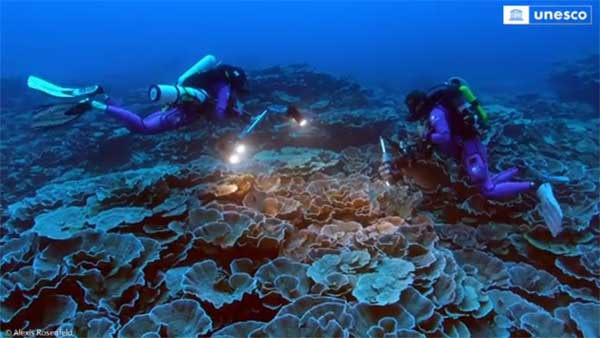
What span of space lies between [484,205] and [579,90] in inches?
715

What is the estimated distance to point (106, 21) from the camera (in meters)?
86.7

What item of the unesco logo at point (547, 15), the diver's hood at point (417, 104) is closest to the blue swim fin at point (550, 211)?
the diver's hood at point (417, 104)

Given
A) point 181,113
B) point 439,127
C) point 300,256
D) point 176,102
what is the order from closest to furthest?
point 300,256 → point 439,127 → point 176,102 → point 181,113

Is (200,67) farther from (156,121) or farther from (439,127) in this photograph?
(439,127)

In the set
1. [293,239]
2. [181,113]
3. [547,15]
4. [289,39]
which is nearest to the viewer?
[293,239]

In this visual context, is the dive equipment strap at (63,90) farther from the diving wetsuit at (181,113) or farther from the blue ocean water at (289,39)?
the blue ocean water at (289,39)

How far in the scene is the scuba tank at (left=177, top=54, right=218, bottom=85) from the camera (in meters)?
6.36

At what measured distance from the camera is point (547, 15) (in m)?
7.48

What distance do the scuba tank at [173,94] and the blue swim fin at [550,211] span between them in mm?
4952

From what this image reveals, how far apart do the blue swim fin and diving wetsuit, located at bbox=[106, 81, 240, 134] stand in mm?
4577

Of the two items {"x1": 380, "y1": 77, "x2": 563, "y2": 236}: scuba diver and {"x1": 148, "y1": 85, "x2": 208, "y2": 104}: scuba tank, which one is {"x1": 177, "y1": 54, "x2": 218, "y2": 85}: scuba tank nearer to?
{"x1": 148, "y1": 85, "x2": 208, "y2": 104}: scuba tank

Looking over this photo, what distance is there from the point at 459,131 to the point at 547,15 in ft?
14.3

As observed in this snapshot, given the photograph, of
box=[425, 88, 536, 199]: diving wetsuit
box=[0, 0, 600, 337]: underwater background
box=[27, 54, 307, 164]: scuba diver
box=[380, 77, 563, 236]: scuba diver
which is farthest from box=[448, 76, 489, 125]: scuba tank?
box=[27, 54, 307, 164]: scuba diver

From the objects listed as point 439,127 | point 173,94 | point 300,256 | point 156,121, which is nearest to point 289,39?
point 156,121
